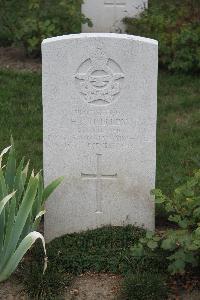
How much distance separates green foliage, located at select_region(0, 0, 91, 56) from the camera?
350 inches

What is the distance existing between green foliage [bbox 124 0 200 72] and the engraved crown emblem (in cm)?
368

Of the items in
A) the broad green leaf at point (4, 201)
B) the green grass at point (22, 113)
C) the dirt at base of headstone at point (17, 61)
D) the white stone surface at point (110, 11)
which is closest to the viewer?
the broad green leaf at point (4, 201)

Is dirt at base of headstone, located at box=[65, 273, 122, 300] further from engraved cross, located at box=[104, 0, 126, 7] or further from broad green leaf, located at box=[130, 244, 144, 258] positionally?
engraved cross, located at box=[104, 0, 126, 7]

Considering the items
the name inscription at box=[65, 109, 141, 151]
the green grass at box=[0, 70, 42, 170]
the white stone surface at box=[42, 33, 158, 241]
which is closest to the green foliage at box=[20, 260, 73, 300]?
the white stone surface at box=[42, 33, 158, 241]

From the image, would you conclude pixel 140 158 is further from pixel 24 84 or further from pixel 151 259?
pixel 24 84

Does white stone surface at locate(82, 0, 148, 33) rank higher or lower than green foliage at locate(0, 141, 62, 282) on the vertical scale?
higher

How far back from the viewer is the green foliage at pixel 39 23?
8883mm

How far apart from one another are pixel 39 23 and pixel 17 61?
0.55 meters

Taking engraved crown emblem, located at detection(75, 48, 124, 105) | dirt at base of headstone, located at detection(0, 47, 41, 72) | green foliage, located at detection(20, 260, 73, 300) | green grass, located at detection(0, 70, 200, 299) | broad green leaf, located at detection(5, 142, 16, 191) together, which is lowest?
green foliage, located at detection(20, 260, 73, 300)

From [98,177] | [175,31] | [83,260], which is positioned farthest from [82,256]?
[175,31]

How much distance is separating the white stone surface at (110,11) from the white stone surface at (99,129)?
4.84 metres

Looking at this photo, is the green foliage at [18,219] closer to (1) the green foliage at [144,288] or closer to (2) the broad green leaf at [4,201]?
(2) the broad green leaf at [4,201]

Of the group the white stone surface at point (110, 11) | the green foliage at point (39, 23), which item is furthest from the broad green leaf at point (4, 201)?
the white stone surface at point (110, 11)

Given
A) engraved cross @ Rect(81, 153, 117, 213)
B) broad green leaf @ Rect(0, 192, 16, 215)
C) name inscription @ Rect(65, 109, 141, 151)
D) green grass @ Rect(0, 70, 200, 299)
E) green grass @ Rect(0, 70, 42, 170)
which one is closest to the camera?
broad green leaf @ Rect(0, 192, 16, 215)
